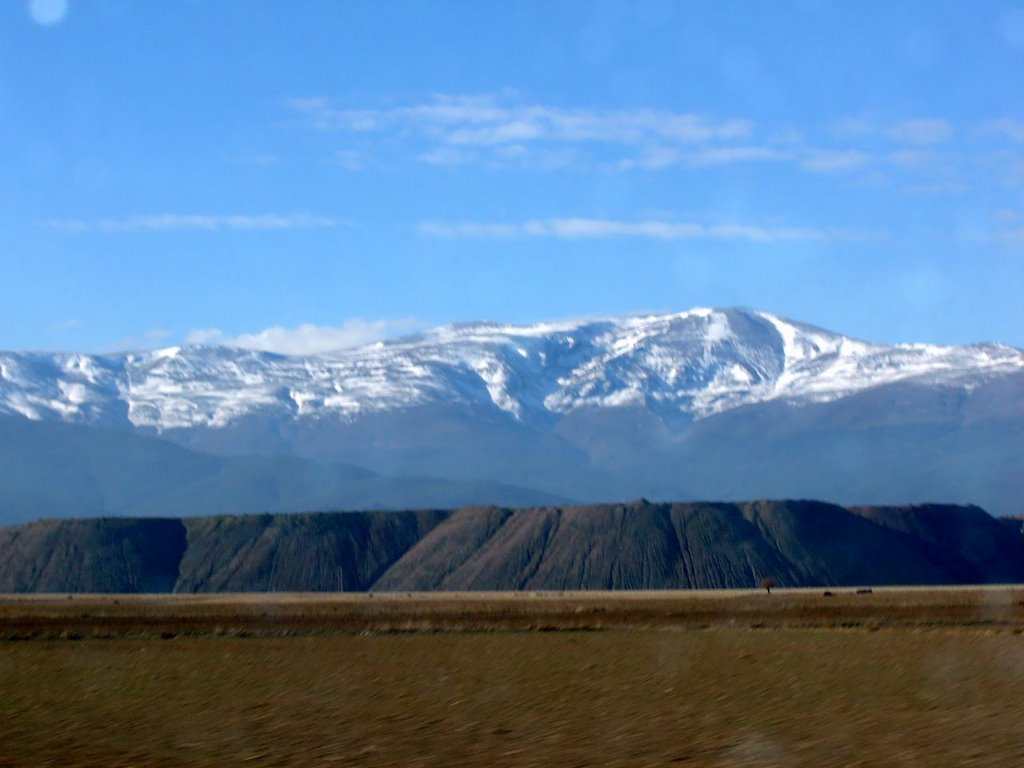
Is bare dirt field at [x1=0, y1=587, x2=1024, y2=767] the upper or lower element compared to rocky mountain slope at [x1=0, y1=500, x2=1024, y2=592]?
lower

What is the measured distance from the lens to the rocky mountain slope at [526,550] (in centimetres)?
12925

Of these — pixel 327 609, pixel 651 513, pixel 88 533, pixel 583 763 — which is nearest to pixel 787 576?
pixel 651 513

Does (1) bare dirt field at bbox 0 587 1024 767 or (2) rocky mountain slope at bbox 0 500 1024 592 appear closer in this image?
(1) bare dirt field at bbox 0 587 1024 767

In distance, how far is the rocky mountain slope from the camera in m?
129

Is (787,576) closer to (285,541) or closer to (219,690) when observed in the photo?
(285,541)

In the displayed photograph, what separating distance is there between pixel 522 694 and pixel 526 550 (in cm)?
10619

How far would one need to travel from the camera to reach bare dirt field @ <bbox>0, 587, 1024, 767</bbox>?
21.8 metres

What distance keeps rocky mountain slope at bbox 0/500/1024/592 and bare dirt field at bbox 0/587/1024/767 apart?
75681mm

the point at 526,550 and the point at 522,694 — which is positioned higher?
the point at 526,550

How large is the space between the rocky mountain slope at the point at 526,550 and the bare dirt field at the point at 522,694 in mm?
75681

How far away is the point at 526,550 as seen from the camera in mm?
134875

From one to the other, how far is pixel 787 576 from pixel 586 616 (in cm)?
7125

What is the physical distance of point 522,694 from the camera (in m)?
29.2

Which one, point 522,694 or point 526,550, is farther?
point 526,550
